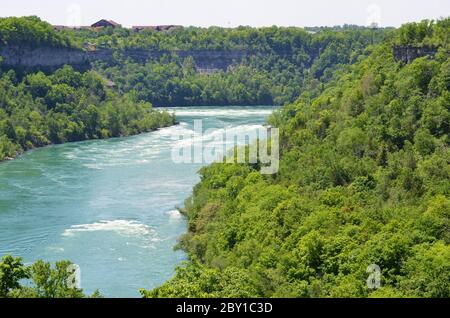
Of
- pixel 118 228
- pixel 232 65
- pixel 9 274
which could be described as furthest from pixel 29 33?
pixel 9 274

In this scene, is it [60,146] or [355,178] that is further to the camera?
[60,146]

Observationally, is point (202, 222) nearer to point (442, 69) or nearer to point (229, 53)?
point (442, 69)

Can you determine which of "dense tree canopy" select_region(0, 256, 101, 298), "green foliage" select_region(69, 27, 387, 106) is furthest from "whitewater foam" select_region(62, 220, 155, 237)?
"green foliage" select_region(69, 27, 387, 106)

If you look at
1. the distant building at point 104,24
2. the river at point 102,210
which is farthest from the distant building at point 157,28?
the river at point 102,210

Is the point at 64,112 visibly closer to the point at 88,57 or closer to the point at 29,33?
the point at 29,33

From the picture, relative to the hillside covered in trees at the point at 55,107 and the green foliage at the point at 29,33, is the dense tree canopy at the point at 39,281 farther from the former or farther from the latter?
the green foliage at the point at 29,33

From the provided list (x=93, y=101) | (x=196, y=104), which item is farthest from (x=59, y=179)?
(x=196, y=104)

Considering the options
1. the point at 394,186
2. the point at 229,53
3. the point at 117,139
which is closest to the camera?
the point at 394,186
